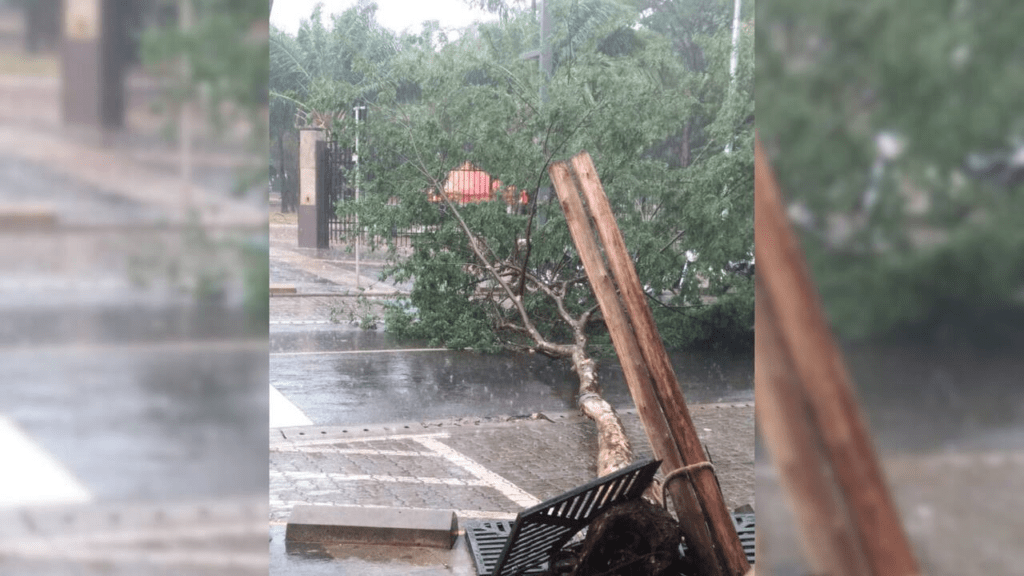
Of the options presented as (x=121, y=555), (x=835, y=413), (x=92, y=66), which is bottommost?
(x=121, y=555)

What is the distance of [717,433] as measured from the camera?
26.1 feet

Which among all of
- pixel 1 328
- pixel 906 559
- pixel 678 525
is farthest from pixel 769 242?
pixel 678 525

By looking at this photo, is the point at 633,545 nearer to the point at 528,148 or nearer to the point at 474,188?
the point at 528,148

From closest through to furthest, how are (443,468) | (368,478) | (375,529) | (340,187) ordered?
(375,529), (368,478), (443,468), (340,187)

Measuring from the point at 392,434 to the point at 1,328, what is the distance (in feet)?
21.1

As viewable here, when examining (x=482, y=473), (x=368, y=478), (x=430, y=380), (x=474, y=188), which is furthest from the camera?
(x=474, y=188)

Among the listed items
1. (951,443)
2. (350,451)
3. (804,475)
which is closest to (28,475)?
(804,475)

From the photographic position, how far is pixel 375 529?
4.92 meters

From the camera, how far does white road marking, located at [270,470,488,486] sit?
Result: 646 cm

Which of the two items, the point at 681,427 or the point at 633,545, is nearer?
the point at 681,427

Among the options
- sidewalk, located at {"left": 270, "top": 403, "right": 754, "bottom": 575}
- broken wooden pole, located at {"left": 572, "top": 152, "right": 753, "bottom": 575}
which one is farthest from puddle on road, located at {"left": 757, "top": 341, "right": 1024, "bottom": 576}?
sidewalk, located at {"left": 270, "top": 403, "right": 754, "bottom": 575}

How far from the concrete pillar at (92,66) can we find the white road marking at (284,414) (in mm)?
6493

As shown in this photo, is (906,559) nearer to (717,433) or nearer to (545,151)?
(717,433)

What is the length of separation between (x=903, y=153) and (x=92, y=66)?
1.06 m
